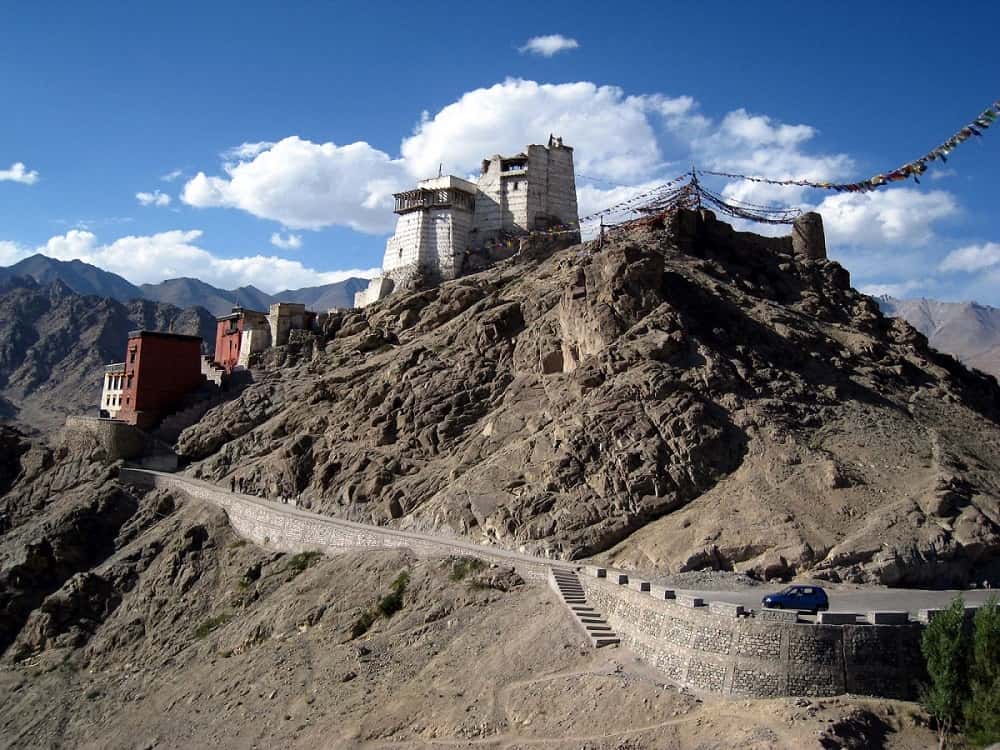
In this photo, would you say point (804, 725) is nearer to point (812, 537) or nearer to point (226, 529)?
point (812, 537)

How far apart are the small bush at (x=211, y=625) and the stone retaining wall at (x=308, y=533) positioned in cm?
368

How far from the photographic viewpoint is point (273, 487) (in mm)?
45406

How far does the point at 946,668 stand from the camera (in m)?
20.5

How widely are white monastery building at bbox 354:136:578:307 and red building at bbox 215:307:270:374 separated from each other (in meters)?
8.20

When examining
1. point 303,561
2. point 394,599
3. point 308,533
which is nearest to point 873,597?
point 394,599

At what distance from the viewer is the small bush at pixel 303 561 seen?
37812 millimetres

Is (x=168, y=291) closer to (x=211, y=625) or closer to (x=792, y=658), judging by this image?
(x=211, y=625)

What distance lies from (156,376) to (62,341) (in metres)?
75.6

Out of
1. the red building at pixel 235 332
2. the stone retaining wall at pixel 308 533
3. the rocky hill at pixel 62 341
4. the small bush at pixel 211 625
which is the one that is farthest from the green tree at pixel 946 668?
the rocky hill at pixel 62 341

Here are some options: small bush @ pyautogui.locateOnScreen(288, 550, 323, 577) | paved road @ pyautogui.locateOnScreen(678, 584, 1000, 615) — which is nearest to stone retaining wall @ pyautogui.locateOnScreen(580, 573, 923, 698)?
paved road @ pyautogui.locateOnScreen(678, 584, 1000, 615)

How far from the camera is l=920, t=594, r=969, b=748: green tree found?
66.6ft

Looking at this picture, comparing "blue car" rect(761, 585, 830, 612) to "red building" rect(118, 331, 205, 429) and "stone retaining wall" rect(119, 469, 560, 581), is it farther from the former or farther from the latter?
"red building" rect(118, 331, 205, 429)

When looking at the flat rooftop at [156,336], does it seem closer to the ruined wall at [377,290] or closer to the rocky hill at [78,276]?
the ruined wall at [377,290]

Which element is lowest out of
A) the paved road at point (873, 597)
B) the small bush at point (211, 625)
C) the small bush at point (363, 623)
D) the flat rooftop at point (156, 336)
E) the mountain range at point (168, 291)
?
the small bush at point (211, 625)
